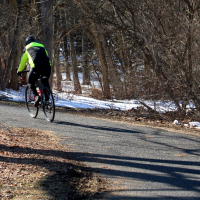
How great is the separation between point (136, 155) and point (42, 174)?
180cm

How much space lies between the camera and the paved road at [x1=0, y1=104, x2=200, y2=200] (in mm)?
3795

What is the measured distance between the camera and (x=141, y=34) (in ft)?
35.3

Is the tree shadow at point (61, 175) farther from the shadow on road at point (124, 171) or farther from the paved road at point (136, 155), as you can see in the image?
the paved road at point (136, 155)

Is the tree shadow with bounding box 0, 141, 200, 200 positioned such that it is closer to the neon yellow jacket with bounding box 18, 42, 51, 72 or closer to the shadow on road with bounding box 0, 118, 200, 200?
the shadow on road with bounding box 0, 118, 200, 200

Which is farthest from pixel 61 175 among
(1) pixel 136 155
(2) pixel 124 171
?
(1) pixel 136 155

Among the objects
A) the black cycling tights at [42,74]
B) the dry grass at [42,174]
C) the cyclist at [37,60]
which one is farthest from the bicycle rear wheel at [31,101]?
the dry grass at [42,174]

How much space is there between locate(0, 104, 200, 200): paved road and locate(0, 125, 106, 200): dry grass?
251mm

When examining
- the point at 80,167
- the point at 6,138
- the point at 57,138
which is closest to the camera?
the point at 80,167

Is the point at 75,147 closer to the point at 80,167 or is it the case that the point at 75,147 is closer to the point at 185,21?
the point at 80,167

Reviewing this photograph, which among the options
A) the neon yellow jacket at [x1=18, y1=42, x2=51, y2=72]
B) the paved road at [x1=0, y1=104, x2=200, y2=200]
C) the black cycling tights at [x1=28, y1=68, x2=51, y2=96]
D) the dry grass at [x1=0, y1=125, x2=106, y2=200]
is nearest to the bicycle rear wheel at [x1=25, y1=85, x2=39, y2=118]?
the paved road at [x1=0, y1=104, x2=200, y2=200]

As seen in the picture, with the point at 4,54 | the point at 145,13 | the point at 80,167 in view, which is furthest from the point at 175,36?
the point at 4,54

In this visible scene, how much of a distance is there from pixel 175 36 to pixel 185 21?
582 mm

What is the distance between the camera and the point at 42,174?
418 cm

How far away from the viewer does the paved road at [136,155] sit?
379 centimetres
